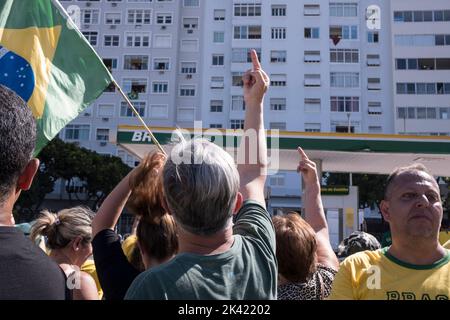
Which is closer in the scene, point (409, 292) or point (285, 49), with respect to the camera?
point (409, 292)

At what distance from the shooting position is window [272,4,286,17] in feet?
151

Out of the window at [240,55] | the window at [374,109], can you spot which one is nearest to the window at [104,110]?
the window at [240,55]

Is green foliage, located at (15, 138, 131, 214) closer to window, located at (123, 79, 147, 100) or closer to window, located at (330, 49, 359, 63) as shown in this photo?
window, located at (123, 79, 147, 100)

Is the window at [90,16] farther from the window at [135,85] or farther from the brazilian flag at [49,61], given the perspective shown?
the brazilian flag at [49,61]

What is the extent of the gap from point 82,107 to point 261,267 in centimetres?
303

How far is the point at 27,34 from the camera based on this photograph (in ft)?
14.4

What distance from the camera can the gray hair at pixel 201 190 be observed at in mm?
1803

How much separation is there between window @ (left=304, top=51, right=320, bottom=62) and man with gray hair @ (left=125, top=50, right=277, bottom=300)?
4408 cm

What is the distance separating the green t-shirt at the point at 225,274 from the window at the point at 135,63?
45.7 metres

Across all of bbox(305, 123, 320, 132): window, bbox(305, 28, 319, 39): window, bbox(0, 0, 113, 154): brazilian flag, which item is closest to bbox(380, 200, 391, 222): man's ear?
bbox(0, 0, 113, 154): brazilian flag

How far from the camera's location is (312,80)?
44000 millimetres
